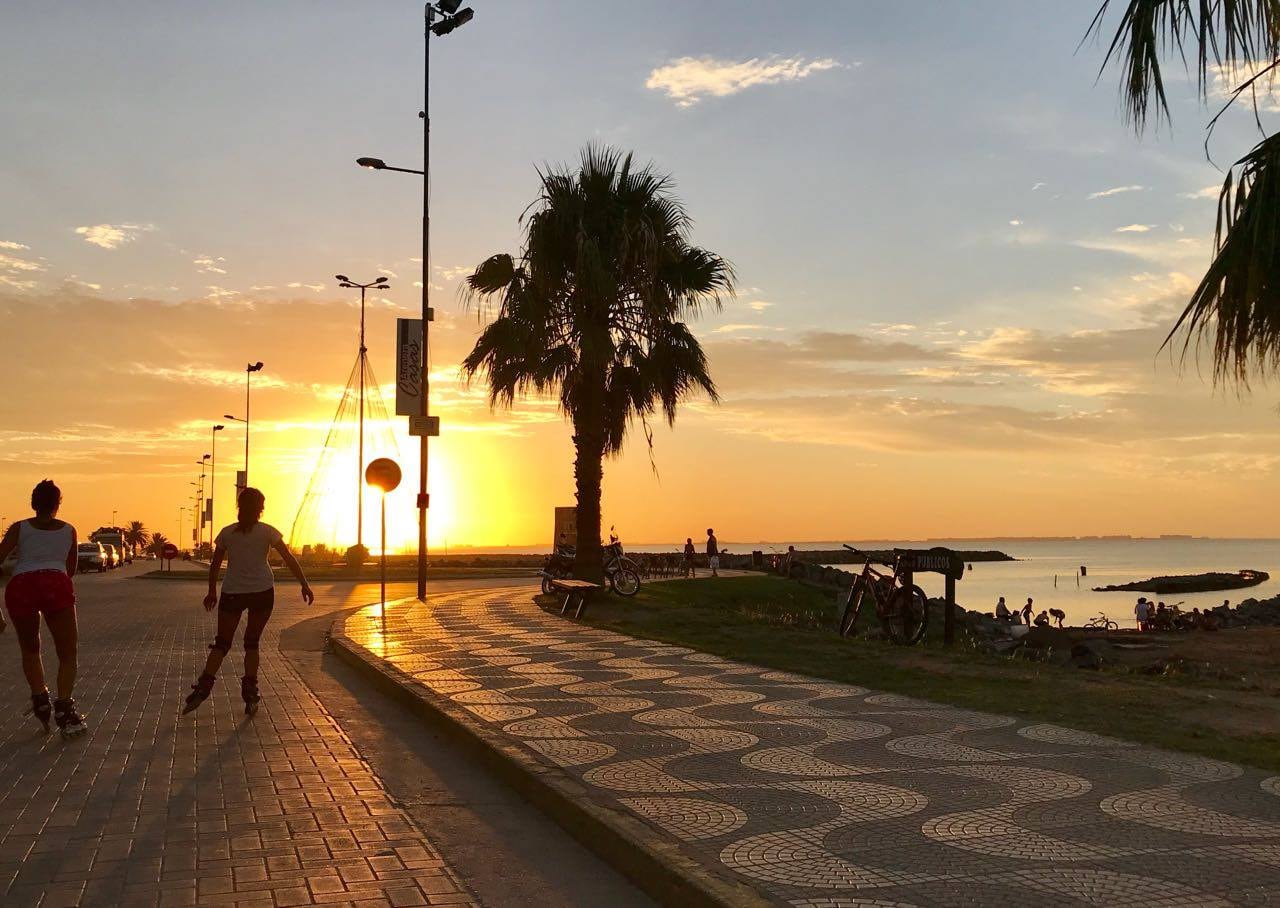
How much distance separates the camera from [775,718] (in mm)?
8938

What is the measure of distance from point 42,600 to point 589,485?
49.8 feet

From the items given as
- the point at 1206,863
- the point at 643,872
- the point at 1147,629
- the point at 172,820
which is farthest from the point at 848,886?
the point at 1147,629

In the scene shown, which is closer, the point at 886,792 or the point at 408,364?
the point at 886,792

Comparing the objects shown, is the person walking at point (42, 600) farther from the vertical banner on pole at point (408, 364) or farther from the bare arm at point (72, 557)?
the vertical banner on pole at point (408, 364)

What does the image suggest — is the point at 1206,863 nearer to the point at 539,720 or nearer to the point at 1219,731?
the point at 1219,731

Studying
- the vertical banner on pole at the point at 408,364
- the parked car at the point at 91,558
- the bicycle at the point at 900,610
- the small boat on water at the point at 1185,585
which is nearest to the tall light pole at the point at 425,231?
the vertical banner on pole at the point at 408,364

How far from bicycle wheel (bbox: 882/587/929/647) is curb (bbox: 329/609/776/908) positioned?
28.3 feet

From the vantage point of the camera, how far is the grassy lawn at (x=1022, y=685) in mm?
8164

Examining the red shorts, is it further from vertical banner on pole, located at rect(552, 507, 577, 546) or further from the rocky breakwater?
the rocky breakwater

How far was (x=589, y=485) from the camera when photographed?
23.5 m

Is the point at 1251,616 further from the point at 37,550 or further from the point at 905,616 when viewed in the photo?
the point at 37,550

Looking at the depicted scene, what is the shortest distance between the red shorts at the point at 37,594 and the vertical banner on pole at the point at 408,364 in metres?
15.6

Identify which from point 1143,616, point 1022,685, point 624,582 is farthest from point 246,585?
point 1143,616

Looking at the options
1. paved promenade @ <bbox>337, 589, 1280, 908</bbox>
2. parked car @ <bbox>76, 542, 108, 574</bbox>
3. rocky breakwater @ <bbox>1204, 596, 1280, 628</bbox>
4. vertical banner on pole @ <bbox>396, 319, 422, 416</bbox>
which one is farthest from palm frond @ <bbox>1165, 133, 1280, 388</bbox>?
parked car @ <bbox>76, 542, 108, 574</bbox>
